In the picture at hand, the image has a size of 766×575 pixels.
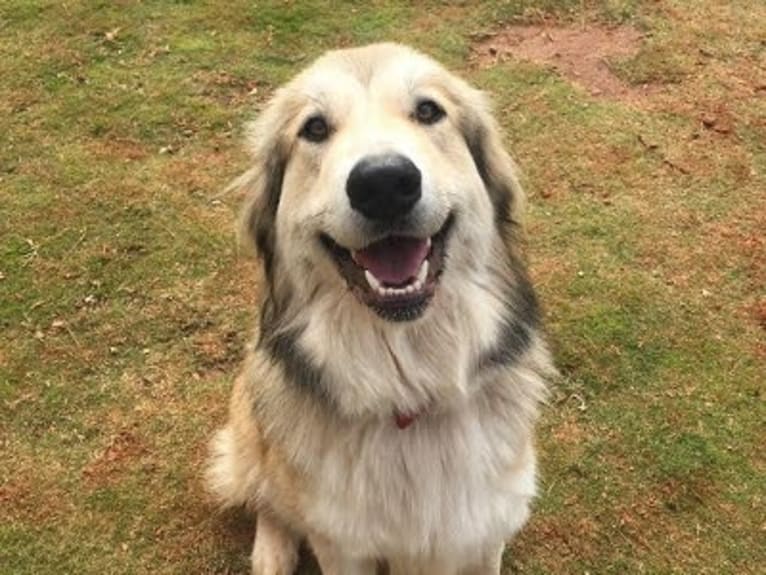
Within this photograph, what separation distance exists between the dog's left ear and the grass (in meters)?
1.27

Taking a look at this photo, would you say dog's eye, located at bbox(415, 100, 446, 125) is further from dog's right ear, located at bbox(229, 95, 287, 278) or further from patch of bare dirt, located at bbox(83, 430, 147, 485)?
patch of bare dirt, located at bbox(83, 430, 147, 485)

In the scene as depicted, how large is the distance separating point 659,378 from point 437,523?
5.36 feet

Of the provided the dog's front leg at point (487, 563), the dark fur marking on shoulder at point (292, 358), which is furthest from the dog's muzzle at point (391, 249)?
the dog's front leg at point (487, 563)

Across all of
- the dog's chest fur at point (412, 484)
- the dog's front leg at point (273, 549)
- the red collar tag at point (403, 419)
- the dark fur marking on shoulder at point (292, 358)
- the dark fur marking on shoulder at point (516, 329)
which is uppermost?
the dark fur marking on shoulder at point (516, 329)

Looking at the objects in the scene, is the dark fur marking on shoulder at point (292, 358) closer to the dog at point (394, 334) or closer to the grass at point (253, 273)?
the dog at point (394, 334)

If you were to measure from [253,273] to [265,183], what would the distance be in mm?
1736

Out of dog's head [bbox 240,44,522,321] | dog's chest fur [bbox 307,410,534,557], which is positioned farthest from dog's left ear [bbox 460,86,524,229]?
dog's chest fur [bbox 307,410,534,557]

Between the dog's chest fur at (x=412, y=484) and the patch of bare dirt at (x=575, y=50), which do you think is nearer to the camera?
the dog's chest fur at (x=412, y=484)

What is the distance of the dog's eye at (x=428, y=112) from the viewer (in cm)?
288

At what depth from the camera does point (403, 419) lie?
9.62 ft

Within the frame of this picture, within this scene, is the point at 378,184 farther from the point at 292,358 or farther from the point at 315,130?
the point at 292,358

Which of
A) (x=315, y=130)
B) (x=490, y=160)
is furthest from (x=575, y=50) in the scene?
(x=315, y=130)

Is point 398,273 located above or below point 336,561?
above

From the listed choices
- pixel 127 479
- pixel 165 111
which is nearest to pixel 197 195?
pixel 165 111
